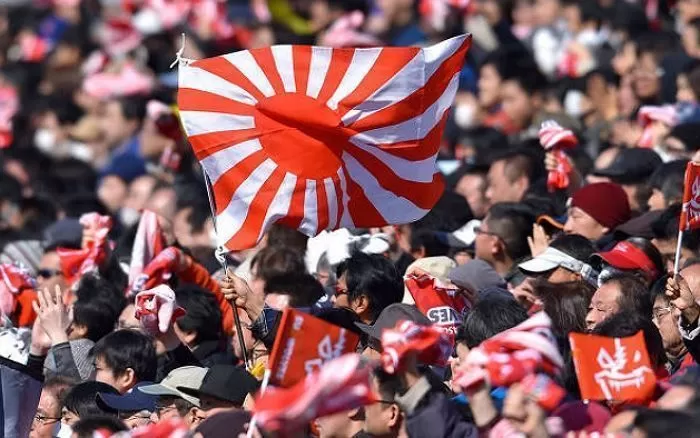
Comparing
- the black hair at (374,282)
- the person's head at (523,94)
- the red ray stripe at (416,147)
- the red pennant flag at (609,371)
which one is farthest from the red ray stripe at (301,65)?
the person's head at (523,94)

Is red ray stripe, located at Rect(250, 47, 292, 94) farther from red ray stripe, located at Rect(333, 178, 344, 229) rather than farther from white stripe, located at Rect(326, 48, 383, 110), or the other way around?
red ray stripe, located at Rect(333, 178, 344, 229)

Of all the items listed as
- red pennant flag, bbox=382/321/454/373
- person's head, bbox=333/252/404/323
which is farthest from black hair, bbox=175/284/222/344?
red pennant flag, bbox=382/321/454/373

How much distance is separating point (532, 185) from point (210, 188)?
132 inches

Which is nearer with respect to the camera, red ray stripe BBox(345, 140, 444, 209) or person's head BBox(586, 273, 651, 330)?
person's head BBox(586, 273, 651, 330)

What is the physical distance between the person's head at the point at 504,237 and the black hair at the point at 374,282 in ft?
3.73

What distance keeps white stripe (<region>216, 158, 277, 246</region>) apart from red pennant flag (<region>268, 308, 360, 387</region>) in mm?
1761

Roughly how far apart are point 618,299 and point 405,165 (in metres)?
1.22

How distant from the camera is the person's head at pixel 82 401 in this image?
7.77m

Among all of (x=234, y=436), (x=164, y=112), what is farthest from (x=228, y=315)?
(x=164, y=112)

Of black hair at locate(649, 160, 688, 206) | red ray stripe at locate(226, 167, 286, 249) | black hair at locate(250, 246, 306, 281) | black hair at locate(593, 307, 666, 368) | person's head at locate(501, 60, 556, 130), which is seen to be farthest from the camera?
person's head at locate(501, 60, 556, 130)

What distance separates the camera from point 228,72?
8.20 m

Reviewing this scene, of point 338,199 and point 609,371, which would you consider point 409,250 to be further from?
point 609,371

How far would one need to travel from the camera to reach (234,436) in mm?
6699

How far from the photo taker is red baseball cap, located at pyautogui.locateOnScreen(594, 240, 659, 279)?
28.4 feet
